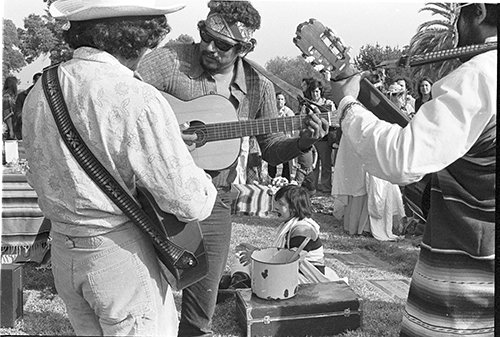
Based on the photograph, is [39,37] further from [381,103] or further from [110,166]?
[381,103]

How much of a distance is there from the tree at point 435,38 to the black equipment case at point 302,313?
1104mm

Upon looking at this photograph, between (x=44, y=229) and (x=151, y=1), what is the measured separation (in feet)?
7.23

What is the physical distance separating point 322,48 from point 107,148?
581mm

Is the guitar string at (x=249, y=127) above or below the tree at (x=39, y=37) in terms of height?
below

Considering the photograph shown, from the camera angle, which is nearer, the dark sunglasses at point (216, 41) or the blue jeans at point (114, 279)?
the blue jeans at point (114, 279)

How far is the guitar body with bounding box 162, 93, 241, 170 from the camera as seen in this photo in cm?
198

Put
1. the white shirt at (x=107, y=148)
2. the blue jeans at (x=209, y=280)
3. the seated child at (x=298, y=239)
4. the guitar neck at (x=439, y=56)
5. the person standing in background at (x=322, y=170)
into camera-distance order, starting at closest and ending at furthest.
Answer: the white shirt at (x=107, y=148) < the guitar neck at (x=439, y=56) < the blue jeans at (x=209, y=280) < the seated child at (x=298, y=239) < the person standing in background at (x=322, y=170)

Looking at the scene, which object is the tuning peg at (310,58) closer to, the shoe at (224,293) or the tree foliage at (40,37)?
the tree foliage at (40,37)

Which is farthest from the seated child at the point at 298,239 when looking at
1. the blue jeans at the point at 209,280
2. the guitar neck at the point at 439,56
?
the guitar neck at the point at 439,56

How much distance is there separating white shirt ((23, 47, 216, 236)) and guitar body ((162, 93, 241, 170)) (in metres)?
0.67

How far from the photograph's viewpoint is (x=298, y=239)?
286 cm

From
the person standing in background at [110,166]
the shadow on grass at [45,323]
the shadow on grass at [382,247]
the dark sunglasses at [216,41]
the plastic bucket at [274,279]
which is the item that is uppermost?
the dark sunglasses at [216,41]

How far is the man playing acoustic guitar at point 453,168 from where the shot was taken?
1.24 m

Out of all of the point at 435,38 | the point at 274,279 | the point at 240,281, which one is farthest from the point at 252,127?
the point at 240,281
